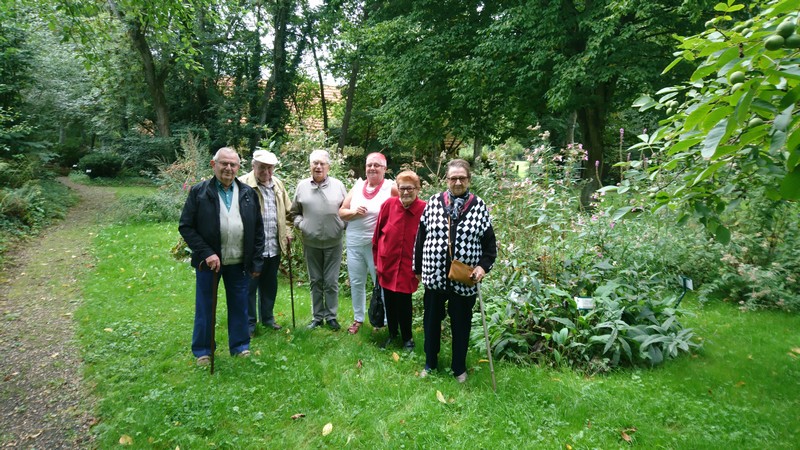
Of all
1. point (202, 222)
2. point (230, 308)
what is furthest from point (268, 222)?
point (230, 308)

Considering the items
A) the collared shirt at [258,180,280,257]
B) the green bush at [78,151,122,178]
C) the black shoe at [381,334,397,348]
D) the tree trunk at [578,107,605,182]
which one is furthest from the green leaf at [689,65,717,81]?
the green bush at [78,151,122,178]

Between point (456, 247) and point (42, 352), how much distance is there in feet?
13.9

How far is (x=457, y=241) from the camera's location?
3.46 metres

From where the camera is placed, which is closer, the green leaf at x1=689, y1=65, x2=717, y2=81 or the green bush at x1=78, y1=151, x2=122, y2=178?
the green leaf at x1=689, y1=65, x2=717, y2=81

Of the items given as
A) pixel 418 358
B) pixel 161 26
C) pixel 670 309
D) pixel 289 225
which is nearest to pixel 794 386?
pixel 670 309

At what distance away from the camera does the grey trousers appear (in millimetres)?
4762

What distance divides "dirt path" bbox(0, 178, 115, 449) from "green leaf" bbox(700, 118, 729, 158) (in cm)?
380

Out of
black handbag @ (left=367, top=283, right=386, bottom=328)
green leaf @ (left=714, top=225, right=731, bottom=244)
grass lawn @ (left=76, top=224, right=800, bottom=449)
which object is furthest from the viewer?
black handbag @ (left=367, top=283, right=386, bottom=328)

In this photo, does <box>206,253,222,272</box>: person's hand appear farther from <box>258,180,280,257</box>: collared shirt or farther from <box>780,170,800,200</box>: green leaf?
<box>780,170,800,200</box>: green leaf

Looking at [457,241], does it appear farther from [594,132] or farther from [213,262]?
[594,132]

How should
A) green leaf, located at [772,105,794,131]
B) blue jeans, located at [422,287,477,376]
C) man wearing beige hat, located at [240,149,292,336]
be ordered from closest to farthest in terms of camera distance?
green leaf, located at [772,105,794,131]
blue jeans, located at [422,287,477,376]
man wearing beige hat, located at [240,149,292,336]

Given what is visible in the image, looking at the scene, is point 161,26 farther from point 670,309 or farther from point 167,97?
point 167,97

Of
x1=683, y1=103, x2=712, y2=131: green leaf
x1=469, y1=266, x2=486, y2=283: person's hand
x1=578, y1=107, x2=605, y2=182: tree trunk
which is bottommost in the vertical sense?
x1=469, y1=266, x2=486, y2=283: person's hand

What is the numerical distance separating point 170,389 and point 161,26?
3.91 m
